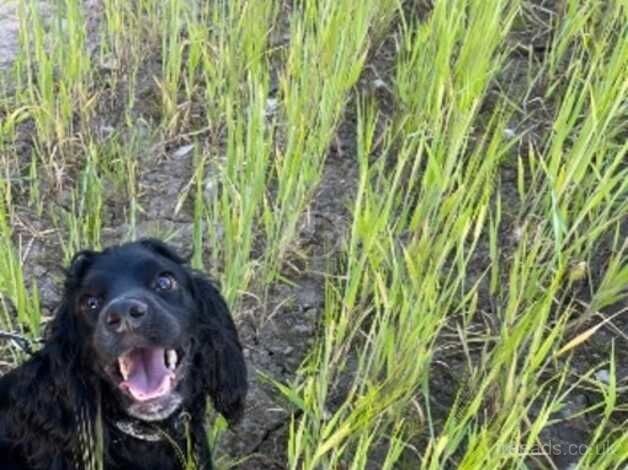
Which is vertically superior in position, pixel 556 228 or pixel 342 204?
pixel 556 228

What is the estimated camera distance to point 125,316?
1.79 meters

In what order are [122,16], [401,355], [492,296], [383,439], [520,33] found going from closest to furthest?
1. [401,355]
2. [383,439]
3. [492,296]
4. [122,16]
5. [520,33]

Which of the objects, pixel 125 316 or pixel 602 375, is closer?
pixel 125 316

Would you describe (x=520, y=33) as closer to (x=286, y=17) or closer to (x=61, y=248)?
(x=286, y=17)

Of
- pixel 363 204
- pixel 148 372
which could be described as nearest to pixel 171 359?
pixel 148 372

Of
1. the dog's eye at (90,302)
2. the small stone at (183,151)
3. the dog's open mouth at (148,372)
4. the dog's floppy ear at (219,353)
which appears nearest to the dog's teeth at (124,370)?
the dog's open mouth at (148,372)

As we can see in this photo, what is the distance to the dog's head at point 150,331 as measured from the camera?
5.98 feet

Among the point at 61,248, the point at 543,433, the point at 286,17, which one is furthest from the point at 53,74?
the point at 543,433

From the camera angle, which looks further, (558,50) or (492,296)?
(558,50)

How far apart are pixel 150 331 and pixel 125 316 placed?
0.05 meters

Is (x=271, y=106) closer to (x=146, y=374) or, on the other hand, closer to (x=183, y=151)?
(x=183, y=151)

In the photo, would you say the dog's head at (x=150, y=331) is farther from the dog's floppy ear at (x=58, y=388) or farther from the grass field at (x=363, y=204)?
the grass field at (x=363, y=204)

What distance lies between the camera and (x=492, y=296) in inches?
96.7

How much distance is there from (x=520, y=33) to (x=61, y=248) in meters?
1.60
